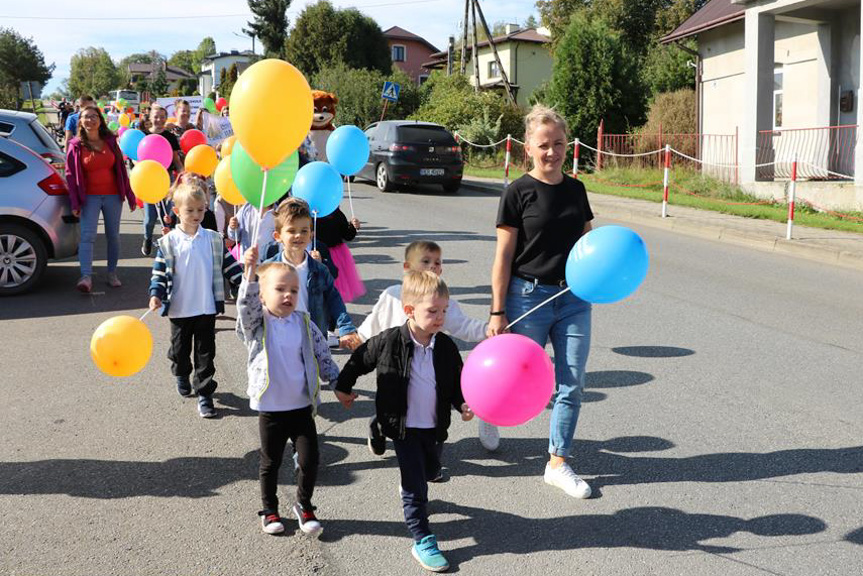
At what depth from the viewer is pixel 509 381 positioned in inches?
124

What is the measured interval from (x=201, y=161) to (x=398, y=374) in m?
5.52

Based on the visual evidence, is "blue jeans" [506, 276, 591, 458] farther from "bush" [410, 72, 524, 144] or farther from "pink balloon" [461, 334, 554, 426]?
"bush" [410, 72, 524, 144]

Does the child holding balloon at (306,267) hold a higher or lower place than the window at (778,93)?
lower

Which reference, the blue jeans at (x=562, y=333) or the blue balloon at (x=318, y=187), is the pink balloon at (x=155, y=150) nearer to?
the blue balloon at (x=318, y=187)

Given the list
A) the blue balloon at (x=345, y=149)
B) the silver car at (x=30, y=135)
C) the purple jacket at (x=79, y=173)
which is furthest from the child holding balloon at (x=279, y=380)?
the silver car at (x=30, y=135)

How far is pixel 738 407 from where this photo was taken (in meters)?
5.39

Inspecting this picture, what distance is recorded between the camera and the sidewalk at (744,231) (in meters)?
11.6

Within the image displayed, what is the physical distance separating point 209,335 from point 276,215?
1.11 meters

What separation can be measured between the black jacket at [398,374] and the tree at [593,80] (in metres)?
23.5

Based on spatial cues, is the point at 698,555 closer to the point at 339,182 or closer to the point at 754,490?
the point at 754,490

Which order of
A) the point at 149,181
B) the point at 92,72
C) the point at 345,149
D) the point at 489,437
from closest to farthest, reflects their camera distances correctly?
the point at 489,437 < the point at 345,149 < the point at 149,181 < the point at 92,72

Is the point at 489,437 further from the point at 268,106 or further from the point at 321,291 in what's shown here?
the point at 268,106

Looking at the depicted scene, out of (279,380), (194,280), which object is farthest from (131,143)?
(279,380)

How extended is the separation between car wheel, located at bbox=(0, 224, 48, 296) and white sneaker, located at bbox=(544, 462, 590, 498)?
692 centimetres
